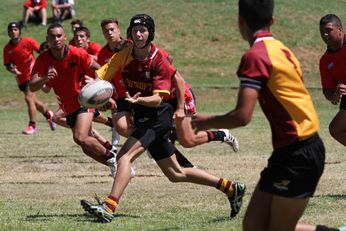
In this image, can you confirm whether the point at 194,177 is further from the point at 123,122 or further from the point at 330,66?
the point at 123,122

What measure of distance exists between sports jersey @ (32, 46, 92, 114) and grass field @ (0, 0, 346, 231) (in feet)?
3.61

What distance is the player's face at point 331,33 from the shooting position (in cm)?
970

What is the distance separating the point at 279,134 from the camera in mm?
5555

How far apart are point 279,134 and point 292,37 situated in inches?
1094

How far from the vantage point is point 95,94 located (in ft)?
27.6

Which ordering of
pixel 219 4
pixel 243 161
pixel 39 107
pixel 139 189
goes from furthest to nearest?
pixel 219 4, pixel 39 107, pixel 243 161, pixel 139 189

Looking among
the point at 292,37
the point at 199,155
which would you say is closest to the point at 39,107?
the point at 199,155

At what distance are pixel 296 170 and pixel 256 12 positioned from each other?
1.03 metres

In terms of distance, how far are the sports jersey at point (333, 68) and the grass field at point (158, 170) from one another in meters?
1.26

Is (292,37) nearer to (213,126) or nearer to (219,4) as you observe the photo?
(219,4)

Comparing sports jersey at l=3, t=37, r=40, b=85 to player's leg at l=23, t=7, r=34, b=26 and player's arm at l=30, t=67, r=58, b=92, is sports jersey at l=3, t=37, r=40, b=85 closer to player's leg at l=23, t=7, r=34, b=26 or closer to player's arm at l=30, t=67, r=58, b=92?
player's arm at l=30, t=67, r=58, b=92

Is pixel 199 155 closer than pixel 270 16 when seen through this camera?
No

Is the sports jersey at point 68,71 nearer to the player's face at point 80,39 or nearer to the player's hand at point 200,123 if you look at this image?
the player's face at point 80,39

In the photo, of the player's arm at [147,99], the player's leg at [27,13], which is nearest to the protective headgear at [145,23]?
the player's arm at [147,99]
